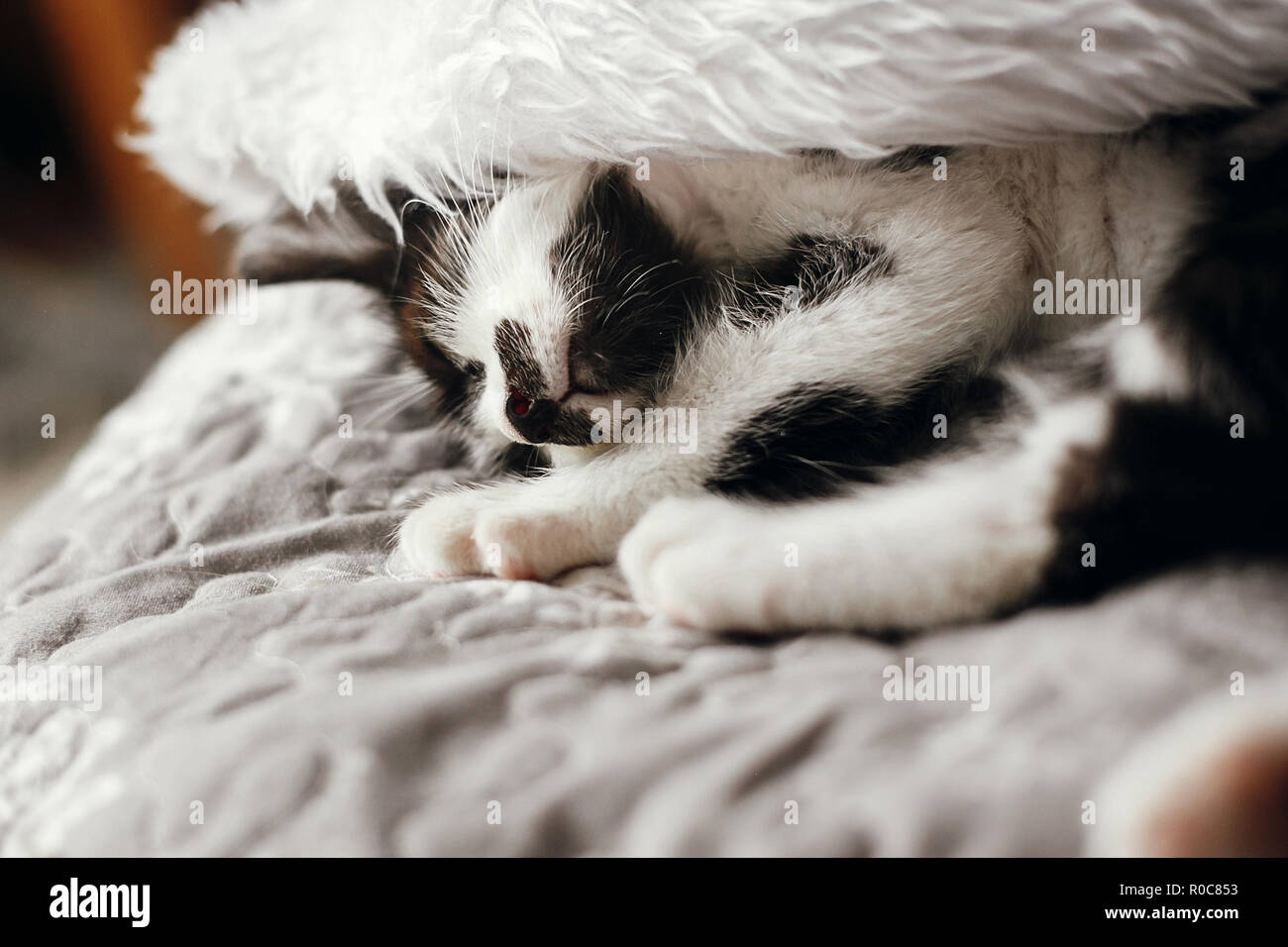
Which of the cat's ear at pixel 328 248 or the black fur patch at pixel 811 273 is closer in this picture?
the black fur patch at pixel 811 273

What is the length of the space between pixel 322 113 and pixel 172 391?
51cm

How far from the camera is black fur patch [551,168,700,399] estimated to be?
0.79 m

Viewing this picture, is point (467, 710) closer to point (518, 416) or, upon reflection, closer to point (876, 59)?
point (518, 416)

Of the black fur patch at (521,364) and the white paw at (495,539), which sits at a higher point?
the black fur patch at (521,364)

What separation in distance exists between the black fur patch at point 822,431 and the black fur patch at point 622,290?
0.36 ft

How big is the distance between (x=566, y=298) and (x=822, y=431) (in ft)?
0.80

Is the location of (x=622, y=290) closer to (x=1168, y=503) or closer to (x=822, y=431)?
(x=822, y=431)

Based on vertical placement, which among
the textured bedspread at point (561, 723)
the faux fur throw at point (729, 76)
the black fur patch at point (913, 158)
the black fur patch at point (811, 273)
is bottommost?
the textured bedspread at point (561, 723)

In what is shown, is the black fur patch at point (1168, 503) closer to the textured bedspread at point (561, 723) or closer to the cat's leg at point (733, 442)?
the textured bedspread at point (561, 723)

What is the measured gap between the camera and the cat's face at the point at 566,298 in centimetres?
79

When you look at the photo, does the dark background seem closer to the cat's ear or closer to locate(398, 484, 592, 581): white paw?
the cat's ear

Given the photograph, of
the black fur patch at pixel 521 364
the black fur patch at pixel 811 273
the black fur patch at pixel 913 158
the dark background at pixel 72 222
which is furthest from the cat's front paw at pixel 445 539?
the dark background at pixel 72 222

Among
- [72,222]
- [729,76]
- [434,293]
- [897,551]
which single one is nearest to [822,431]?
[897,551]

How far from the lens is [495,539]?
73 cm
